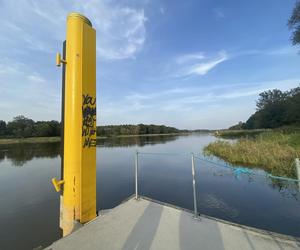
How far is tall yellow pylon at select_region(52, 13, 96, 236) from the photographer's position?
2.64 metres

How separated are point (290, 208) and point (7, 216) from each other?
24.1 ft

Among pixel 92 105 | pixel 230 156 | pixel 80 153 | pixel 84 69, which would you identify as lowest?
pixel 230 156

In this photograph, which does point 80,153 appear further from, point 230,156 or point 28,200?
point 230,156

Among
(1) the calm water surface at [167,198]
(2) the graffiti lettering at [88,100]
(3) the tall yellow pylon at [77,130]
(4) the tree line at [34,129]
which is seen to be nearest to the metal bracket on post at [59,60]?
(3) the tall yellow pylon at [77,130]

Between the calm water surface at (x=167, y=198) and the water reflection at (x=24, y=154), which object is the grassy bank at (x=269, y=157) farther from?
the water reflection at (x=24, y=154)

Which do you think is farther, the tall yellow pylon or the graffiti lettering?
the graffiti lettering

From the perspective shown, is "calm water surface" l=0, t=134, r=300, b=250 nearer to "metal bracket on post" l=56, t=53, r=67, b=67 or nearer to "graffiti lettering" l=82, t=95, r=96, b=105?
"graffiti lettering" l=82, t=95, r=96, b=105

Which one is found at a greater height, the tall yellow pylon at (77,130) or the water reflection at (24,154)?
the tall yellow pylon at (77,130)

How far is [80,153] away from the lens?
2.65 metres

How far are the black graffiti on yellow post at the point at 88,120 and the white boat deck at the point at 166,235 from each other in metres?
1.11

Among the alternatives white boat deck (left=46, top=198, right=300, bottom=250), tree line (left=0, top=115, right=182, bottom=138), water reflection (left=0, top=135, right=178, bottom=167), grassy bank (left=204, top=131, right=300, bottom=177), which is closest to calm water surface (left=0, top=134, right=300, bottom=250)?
grassy bank (left=204, top=131, right=300, bottom=177)

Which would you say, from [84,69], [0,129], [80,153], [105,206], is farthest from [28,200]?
[0,129]

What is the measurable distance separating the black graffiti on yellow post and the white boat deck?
1114 mm

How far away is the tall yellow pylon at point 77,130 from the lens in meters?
2.64
